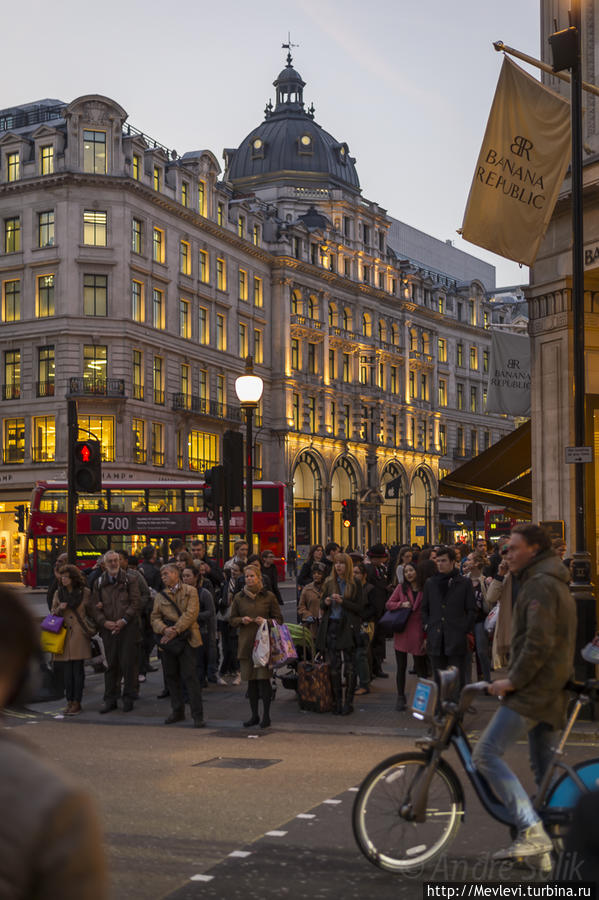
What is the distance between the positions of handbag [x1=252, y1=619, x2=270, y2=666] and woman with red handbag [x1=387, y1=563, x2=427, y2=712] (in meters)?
1.79

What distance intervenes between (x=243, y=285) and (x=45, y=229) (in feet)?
48.4

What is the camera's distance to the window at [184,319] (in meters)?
59.7

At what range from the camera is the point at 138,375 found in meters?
55.5

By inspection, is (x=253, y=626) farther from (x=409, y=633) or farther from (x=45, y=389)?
(x=45, y=389)

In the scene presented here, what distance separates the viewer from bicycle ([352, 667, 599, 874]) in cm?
608

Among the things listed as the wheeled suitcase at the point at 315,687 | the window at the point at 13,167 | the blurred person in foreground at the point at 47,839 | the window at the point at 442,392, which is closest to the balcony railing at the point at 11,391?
the window at the point at 13,167

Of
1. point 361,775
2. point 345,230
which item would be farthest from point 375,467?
point 361,775

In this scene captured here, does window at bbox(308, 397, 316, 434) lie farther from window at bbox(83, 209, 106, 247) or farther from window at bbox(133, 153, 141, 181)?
window at bbox(83, 209, 106, 247)

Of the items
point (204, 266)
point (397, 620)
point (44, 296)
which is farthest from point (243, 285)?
point (397, 620)

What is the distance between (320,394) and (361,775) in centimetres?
6311

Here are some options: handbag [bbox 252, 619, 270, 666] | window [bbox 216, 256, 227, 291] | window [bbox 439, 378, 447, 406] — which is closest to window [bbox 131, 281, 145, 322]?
window [bbox 216, 256, 227, 291]

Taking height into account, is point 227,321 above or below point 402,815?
above

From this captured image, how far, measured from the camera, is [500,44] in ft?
47.1

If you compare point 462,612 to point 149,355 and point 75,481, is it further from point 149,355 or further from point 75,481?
point 149,355
